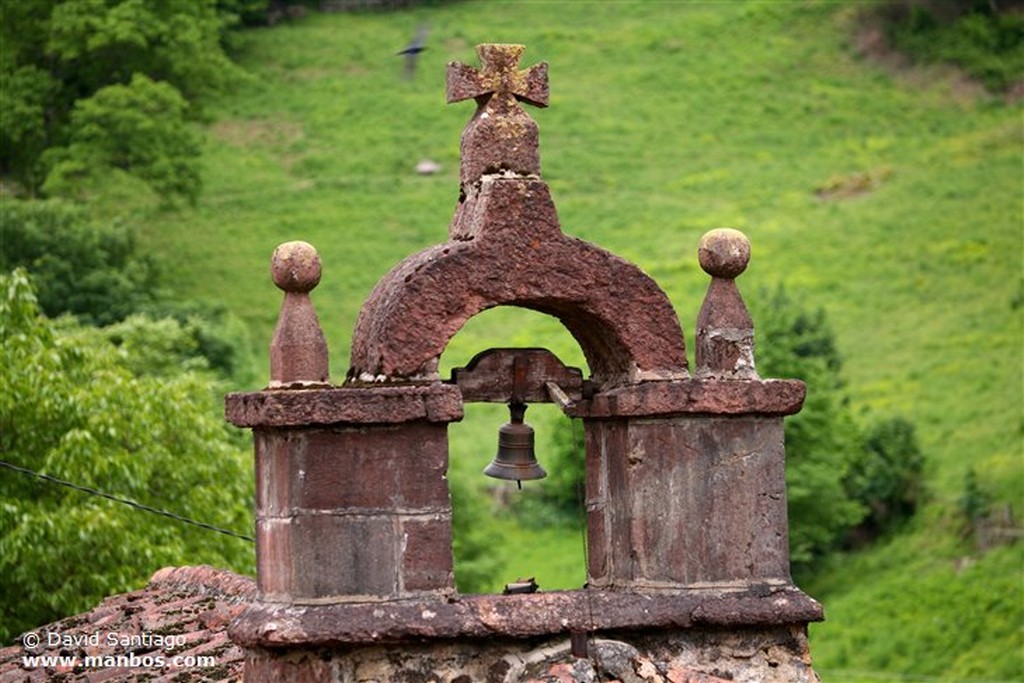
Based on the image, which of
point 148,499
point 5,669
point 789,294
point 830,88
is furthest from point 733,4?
point 5,669

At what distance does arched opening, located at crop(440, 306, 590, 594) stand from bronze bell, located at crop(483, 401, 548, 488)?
25.7m

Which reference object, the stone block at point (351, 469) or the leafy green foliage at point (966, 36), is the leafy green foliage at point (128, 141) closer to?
the leafy green foliage at point (966, 36)

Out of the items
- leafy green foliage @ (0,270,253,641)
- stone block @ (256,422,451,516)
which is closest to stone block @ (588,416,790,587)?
stone block @ (256,422,451,516)

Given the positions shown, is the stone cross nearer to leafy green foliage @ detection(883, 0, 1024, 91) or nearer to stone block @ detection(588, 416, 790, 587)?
stone block @ detection(588, 416, 790, 587)

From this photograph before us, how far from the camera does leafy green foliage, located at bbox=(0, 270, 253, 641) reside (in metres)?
20.2

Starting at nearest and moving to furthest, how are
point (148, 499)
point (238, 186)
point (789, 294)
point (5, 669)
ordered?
point (5, 669) → point (148, 499) → point (789, 294) → point (238, 186)

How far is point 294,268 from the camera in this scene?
9414 mm

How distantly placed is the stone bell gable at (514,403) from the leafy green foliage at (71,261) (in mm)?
36278

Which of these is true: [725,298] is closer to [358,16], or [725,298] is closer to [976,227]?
[976,227]

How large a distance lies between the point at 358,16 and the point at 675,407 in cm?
8393

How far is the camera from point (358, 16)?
91.8 m

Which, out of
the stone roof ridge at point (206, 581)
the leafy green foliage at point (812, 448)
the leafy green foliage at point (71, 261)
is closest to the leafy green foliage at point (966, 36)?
the leafy green foliage at point (812, 448)

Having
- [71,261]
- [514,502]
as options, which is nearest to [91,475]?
[514,502]

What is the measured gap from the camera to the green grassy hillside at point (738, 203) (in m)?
42.6
